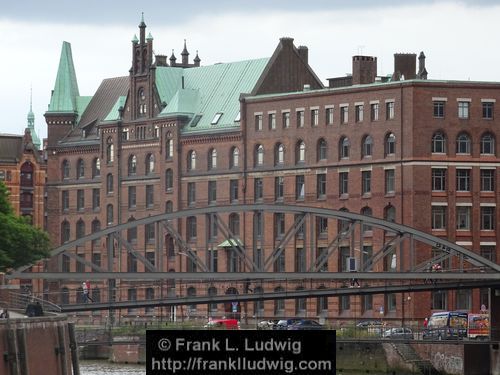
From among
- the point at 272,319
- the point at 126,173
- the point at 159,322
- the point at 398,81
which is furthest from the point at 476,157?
the point at 126,173

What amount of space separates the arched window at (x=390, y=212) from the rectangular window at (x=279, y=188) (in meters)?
10.6

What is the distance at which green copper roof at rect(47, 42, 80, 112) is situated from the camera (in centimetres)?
13525

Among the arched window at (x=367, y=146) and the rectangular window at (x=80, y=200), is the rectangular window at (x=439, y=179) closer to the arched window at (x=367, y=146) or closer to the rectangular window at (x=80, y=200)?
the arched window at (x=367, y=146)

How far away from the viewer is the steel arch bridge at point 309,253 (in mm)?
73375

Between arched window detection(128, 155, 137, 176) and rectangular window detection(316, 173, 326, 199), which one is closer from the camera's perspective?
rectangular window detection(316, 173, 326, 199)

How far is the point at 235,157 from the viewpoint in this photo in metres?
118

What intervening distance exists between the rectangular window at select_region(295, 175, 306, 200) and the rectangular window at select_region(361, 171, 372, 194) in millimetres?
5992

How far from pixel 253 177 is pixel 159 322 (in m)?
22.5

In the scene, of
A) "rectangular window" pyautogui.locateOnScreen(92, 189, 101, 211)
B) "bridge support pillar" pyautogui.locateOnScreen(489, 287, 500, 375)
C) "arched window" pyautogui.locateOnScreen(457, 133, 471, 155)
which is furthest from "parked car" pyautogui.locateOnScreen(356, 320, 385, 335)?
"rectangular window" pyautogui.locateOnScreen(92, 189, 101, 211)

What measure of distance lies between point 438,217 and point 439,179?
2.16m

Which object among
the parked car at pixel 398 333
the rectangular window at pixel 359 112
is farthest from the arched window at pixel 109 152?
the parked car at pixel 398 333

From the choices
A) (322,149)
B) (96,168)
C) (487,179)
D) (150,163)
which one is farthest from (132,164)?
(487,179)

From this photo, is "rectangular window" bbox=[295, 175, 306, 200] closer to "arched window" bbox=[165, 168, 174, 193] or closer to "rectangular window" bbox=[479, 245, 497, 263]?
"arched window" bbox=[165, 168, 174, 193]

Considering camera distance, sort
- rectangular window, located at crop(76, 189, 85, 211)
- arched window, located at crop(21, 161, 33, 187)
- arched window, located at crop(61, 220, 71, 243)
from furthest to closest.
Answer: arched window, located at crop(21, 161, 33, 187) < arched window, located at crop(61, 220, 71, 243) < rectangular window, located at crop(76, 189, 85, 211)
